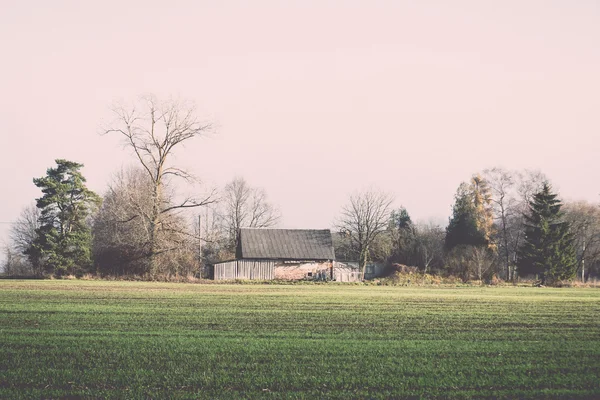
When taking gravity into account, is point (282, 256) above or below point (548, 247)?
below

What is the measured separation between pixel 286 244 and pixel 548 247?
25.5 meters

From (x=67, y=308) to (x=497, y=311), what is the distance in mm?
14459

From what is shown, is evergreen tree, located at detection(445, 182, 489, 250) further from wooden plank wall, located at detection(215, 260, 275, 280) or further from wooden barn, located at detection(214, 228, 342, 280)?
wooden plank wall, located at detection(215, 260, 275, 280)

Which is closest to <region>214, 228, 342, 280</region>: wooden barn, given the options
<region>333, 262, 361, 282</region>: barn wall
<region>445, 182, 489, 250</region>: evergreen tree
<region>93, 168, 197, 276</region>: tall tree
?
<region>333, 262, 361, 282</region>: barn wall

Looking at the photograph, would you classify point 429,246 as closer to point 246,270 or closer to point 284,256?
point 284,256

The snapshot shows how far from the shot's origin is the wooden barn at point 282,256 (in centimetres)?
5978

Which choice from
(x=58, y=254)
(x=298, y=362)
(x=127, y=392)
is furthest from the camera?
(x=58, y=254)

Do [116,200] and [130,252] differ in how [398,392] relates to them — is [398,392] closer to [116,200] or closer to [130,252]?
[130,252]

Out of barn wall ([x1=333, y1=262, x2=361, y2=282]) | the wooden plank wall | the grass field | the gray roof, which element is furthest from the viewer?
barn wall ([x1=333, y1=262, x2=361, y2=282])

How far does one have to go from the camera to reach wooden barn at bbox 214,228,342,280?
59.8 meters

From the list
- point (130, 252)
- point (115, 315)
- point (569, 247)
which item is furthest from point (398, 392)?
point (569, 247)

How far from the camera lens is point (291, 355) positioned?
10609mm

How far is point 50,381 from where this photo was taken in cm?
828

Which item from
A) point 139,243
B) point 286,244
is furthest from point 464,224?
point 139,243
